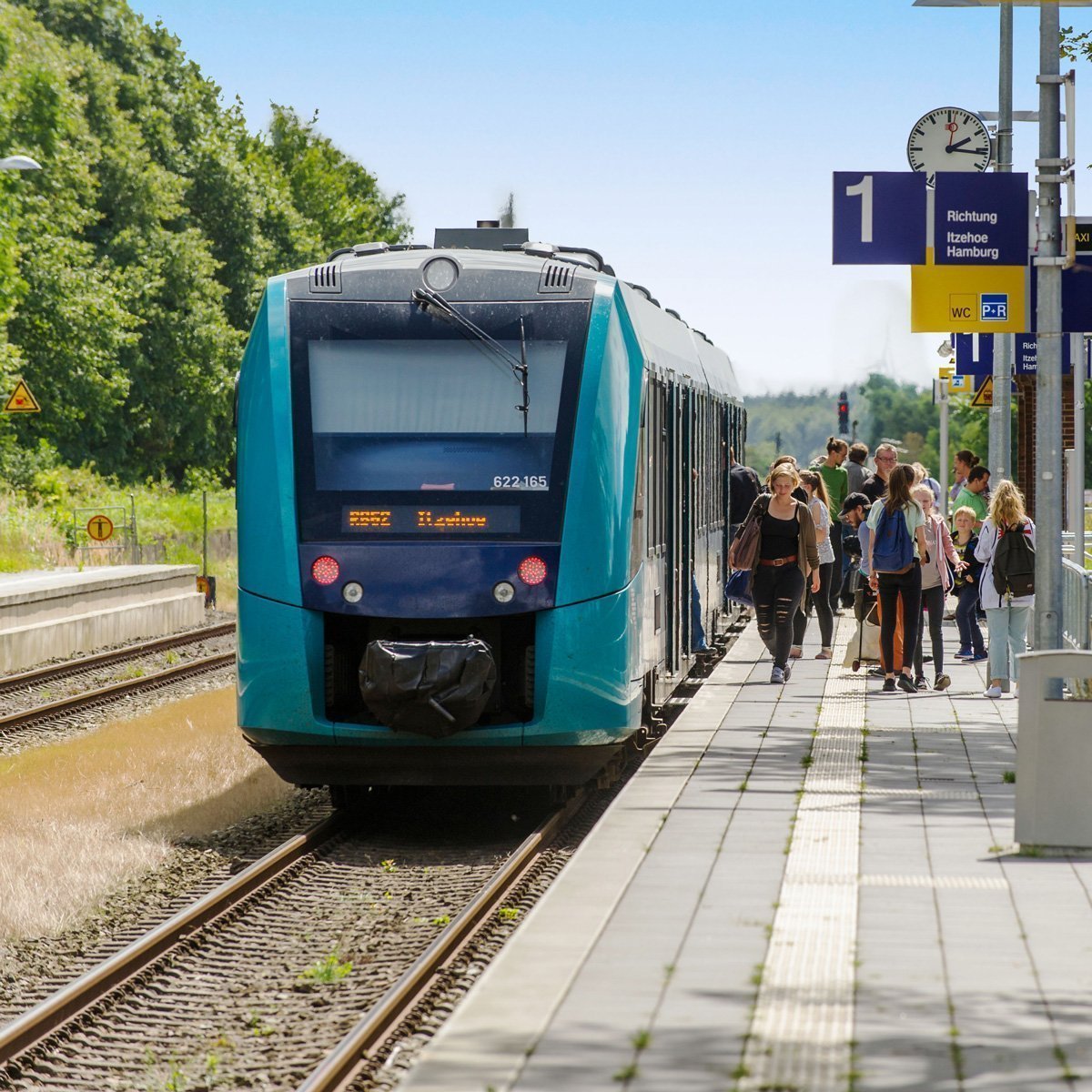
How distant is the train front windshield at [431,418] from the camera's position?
10336 millimetres

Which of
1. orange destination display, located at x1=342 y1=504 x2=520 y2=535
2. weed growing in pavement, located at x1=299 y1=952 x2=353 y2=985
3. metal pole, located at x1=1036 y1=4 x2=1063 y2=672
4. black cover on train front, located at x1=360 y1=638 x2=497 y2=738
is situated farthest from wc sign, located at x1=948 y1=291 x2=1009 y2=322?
weed growing in pavement, located at x1=299 y1=952 x2=353 y2=985

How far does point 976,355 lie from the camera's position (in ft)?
64.4

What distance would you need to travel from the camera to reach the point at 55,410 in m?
48.8

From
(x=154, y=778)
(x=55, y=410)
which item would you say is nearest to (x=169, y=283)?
(x=55, y=410)

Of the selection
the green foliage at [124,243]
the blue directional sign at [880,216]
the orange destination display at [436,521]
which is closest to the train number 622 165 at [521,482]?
the orange destination display at [436,521]

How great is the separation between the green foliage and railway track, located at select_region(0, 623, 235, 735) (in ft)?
48.8

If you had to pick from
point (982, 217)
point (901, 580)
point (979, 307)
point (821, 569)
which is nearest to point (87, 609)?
point (821, 569)

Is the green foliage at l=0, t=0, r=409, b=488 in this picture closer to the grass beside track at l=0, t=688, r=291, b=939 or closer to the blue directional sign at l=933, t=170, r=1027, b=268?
the grass beside track at l=0, t=688, r=291, b=939

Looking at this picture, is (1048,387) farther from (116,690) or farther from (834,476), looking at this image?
(116,690)

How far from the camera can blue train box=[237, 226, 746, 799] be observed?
401 inches

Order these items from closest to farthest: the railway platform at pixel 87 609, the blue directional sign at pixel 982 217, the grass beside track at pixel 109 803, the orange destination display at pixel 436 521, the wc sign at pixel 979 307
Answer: the grass beside track at pixel 109 803
the orange destination display at pixel 436 521
the blue directional sign at pixel 982 217
the wc sign at pixel 979 307
the railway platform at pixel 87 609

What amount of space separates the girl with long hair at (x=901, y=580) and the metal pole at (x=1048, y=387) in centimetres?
377

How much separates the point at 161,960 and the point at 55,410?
140ft

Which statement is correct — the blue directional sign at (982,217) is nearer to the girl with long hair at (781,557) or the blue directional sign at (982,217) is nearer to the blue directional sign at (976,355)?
the girl with long hair at (781,557)
